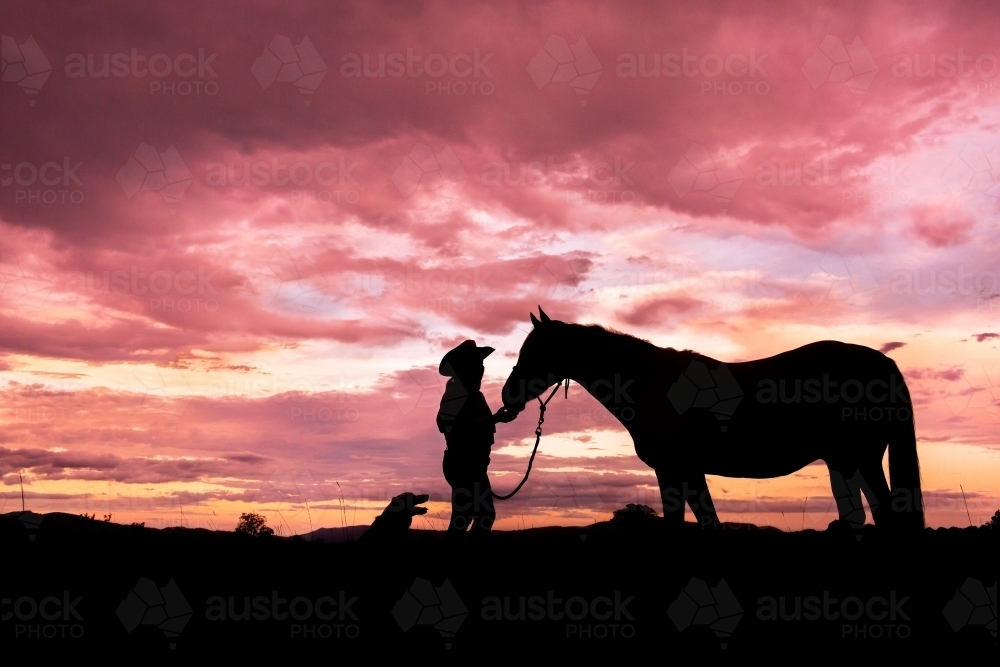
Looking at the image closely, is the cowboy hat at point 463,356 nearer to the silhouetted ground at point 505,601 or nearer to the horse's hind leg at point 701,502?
the silhouetted ground at point 505,601

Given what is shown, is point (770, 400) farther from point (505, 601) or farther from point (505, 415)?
point (505, 601)

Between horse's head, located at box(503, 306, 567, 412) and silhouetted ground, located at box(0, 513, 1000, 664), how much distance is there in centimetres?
209

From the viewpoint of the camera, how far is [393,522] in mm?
8664

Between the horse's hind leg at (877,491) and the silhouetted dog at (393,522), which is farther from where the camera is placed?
the horse's hind leg at (877,491)

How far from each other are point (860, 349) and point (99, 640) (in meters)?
8.90

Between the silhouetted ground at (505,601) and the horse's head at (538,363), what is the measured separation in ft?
6.86

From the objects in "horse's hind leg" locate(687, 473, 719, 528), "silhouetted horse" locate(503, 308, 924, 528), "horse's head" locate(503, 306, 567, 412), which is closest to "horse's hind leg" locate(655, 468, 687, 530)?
"horse's hind leg" locate(687, 473, 719, 528)

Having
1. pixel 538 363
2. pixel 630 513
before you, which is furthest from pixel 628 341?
pixel 630 513

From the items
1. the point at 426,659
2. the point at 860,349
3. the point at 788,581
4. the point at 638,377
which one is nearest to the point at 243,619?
the point at 426,659

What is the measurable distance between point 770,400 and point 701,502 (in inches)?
68.1

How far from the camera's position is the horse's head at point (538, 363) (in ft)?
31.2

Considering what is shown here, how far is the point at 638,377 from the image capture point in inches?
369

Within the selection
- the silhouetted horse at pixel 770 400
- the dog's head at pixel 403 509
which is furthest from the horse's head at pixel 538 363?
the dog's head at pixel 403 509

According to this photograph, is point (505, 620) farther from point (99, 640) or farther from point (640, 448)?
point (640, 448)
